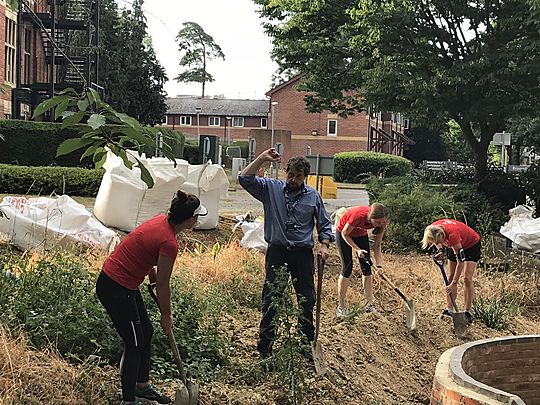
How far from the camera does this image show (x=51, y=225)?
11.1 m

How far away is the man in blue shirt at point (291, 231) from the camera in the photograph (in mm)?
6977

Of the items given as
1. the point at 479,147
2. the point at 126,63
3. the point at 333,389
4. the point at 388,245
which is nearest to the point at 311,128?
the point at 126,63

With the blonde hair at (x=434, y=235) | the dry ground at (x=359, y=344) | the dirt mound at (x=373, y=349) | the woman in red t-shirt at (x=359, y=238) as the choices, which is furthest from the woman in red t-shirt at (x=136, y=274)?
the blonde hair at (x=434, y=235)

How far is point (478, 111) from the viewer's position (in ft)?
58.7

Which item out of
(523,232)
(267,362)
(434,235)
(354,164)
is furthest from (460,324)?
(354,164)

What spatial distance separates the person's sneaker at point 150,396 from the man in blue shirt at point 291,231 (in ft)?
5.02

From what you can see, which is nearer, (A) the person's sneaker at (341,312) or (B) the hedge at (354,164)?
(A) the person's sneaker at (341,312)

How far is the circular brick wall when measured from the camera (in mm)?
5754

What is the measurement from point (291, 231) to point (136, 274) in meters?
2.03

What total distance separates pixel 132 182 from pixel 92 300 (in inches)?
281

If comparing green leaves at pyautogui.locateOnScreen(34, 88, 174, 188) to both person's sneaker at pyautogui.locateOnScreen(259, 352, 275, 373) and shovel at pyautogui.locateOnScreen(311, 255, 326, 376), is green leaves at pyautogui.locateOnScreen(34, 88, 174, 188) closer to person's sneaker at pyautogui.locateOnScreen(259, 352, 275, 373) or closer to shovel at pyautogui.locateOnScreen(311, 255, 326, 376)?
person's sneaker at pyautogui.locateOnScreen(259, 352, 275, 373)

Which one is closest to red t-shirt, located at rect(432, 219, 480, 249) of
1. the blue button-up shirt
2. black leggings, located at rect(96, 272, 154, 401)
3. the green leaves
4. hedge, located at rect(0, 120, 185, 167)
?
the blue button-up shirt

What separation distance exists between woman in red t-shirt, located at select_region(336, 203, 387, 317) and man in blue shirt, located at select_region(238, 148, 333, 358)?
1.72 m

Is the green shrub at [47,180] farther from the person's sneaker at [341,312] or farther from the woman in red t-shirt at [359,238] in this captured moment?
the person's sneaker at [341,312]
